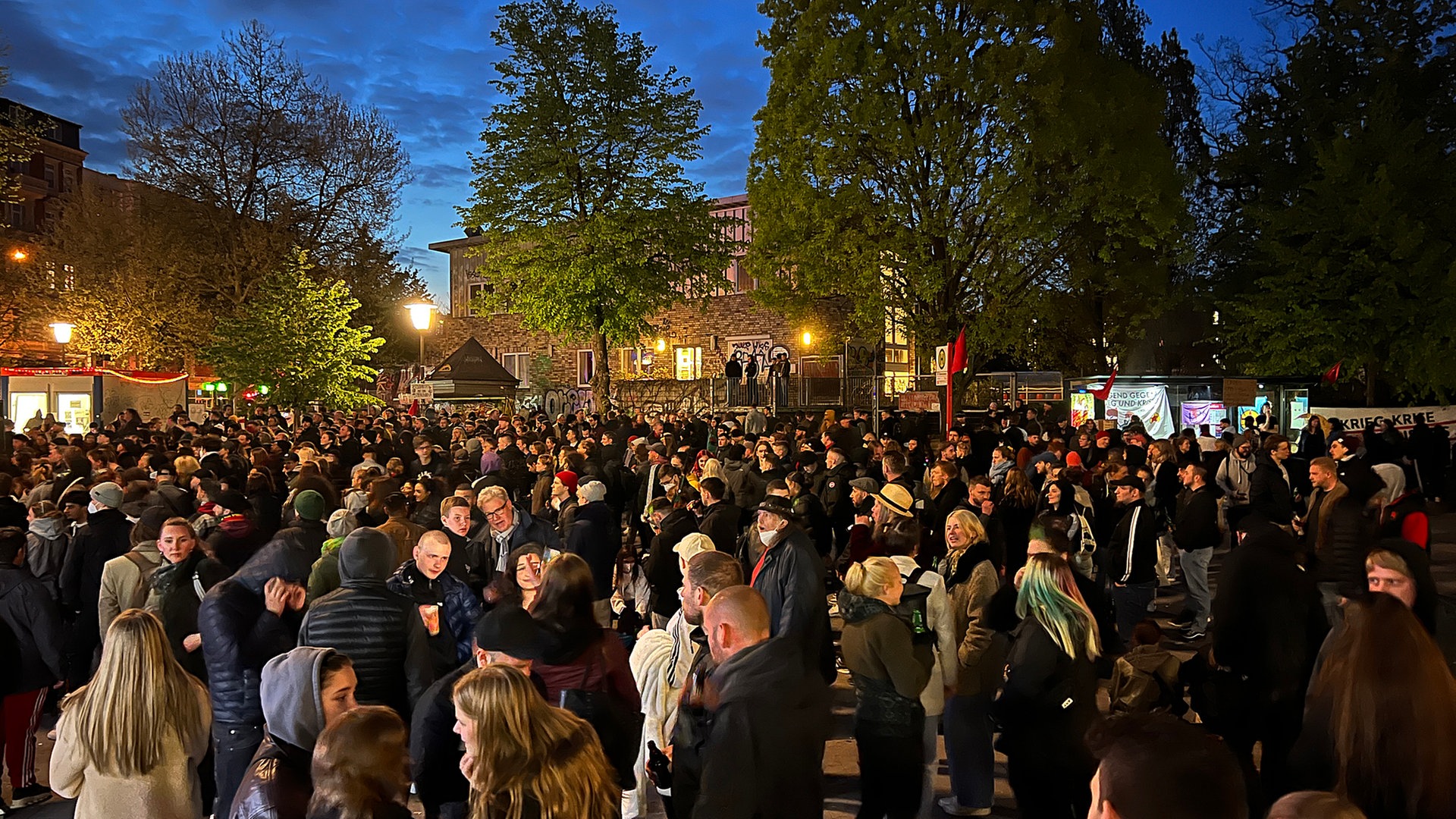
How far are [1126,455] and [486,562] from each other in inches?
300

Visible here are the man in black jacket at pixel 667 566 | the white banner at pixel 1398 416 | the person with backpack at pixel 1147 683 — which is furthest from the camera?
the white banner at pixel 1398 416

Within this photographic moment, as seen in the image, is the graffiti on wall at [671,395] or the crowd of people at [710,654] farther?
the graffiti on wall at [671,395]

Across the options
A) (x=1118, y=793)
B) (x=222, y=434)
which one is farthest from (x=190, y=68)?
(x=1118, y=793)

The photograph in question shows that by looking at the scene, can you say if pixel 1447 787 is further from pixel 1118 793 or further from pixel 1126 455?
pixel 1126 455

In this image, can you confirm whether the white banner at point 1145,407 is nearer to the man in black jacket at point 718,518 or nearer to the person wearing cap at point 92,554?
the man in black jacket at point 718,518

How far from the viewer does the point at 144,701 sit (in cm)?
366

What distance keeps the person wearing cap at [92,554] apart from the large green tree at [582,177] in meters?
19.2

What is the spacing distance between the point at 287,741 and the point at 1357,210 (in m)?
26.3

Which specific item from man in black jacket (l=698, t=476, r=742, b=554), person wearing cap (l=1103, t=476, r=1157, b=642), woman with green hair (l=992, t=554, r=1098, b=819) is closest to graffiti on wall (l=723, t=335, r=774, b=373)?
person wearing cap (l=1103, t=476, r=1157, b=642)

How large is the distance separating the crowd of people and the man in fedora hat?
0.02 m

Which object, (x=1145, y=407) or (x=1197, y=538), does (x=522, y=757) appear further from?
(x=1145, y=407)

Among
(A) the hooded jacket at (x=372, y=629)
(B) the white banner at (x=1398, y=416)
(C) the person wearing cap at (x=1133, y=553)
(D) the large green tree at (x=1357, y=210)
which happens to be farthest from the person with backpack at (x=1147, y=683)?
(D) the large green tree at (x=1357, y=210)

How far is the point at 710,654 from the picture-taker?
13.1ft

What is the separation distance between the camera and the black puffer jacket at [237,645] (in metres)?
4.56
